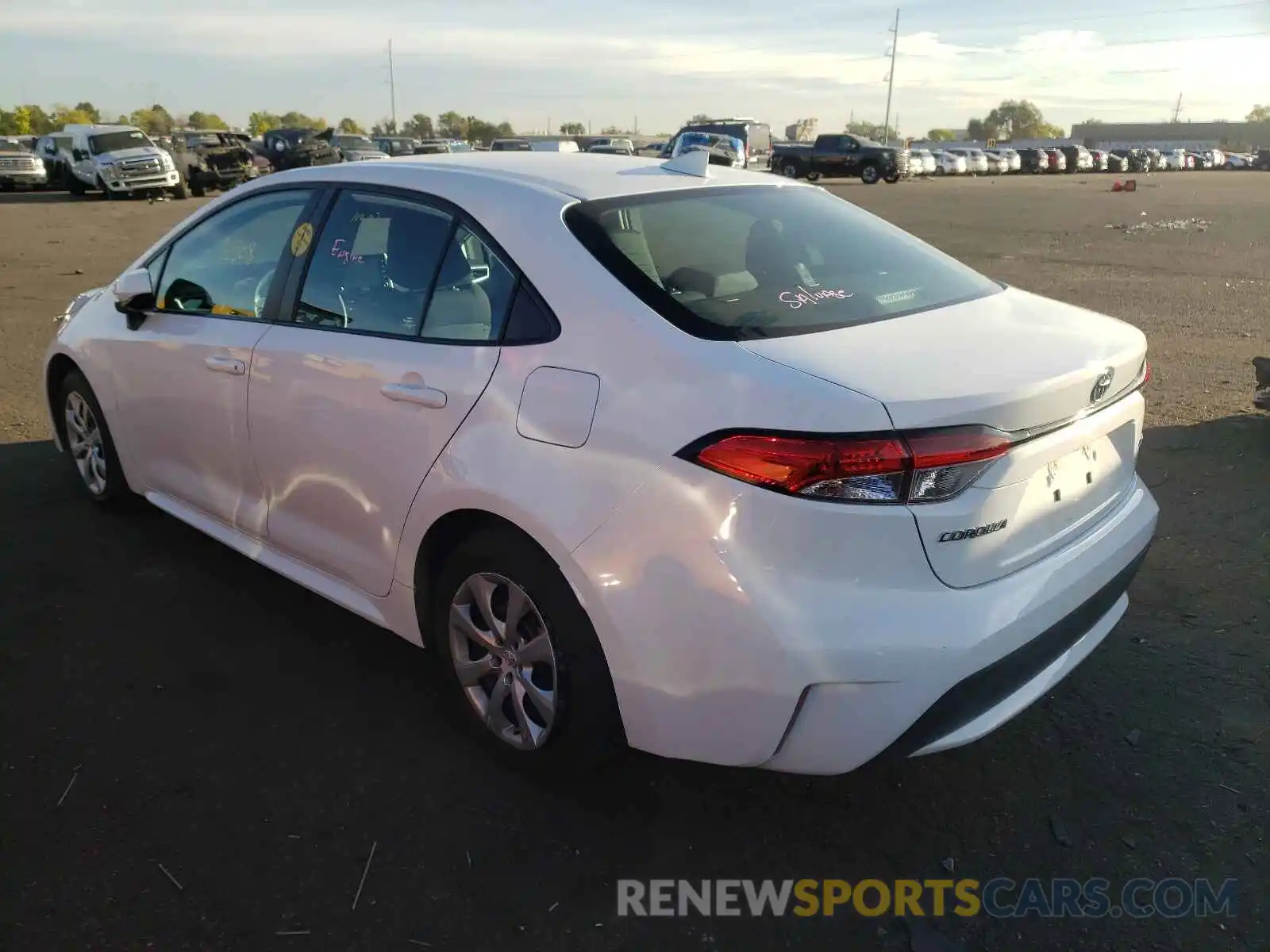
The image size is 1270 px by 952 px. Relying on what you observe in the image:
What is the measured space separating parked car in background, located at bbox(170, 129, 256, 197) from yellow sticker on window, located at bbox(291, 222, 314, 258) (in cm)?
2526

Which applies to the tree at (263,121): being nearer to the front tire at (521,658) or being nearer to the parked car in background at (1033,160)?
the parked car in background at (1033,160)

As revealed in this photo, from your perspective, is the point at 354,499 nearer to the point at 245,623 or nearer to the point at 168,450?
the point at 245,623

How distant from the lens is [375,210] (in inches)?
129

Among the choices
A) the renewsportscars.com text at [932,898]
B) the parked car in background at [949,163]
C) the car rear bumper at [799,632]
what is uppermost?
the parked car in background at [949,163]

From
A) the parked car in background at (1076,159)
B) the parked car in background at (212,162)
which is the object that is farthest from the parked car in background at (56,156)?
the parked car in background at (1076,159)

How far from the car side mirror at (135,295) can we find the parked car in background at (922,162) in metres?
44.6

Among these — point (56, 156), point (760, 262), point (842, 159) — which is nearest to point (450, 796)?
point (760, 262)

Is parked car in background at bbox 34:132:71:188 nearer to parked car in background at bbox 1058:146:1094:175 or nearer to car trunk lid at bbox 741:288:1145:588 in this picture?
car trunk lid at bbox 741:288:1145:588

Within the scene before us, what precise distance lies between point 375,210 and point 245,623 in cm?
167

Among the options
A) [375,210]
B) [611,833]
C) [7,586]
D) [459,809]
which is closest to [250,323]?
[375,210]

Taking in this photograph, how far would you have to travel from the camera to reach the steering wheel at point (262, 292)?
3584 millimetres

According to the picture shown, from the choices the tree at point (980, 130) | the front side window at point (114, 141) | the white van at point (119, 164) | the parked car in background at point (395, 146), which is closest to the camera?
the white van at point (119, 164)

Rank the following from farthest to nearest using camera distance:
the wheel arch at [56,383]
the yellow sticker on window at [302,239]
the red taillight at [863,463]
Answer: the wheel arch at [56,383] < the yellow sticker on window at [302,239] < the red taillight at [863,463]

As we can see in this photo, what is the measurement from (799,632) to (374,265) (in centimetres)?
192
